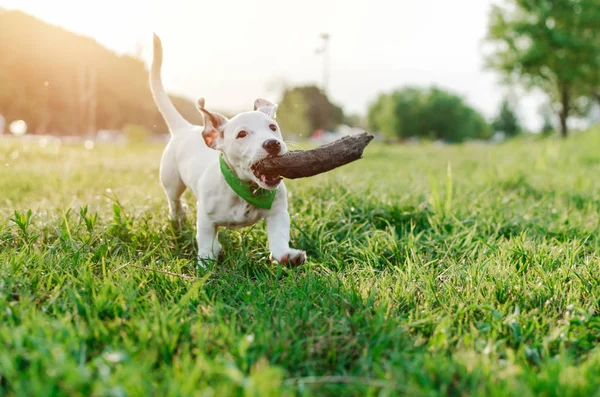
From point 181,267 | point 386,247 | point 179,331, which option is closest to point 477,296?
point 386,247

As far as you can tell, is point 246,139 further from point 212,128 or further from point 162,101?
point 162,101

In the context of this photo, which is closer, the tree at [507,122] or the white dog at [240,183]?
the white dog at [240,183]

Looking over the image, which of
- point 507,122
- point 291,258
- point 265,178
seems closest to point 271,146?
point 265,178

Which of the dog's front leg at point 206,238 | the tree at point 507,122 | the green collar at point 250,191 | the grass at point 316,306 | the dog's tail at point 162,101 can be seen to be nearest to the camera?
the grass at point 316,306

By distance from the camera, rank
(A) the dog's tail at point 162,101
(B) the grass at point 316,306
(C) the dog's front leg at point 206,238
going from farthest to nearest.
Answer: (A) the dog's tail at point 162,101 < (C) the dog's front leg at point 206,238 < (B) the grass at point 316,306

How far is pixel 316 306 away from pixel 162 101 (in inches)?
98.9

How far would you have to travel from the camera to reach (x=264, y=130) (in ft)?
9.41

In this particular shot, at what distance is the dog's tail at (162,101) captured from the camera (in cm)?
411

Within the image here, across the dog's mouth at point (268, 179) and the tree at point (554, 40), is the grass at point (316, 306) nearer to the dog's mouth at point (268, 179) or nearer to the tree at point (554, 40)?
the dog's mouth at point (268, 179)

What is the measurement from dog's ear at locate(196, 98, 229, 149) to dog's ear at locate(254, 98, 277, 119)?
0.26 meters

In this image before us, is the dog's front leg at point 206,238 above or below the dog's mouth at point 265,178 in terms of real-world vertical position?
below

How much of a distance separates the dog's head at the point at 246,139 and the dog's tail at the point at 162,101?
1166mm

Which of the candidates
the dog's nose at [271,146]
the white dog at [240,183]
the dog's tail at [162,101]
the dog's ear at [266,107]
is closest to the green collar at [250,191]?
the white dog at [240,183]

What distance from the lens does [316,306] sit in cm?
228
